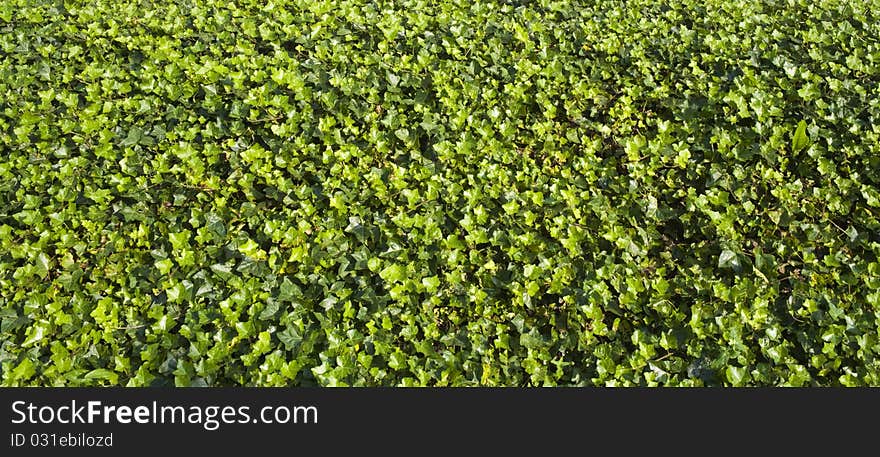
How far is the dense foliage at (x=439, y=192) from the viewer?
2691 millimetres

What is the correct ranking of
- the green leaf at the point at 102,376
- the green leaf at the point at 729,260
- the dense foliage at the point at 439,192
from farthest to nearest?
the green leaf at the point at 729,260, the dense foliage at the point at 439,192, the green leaf at the point at 102,376

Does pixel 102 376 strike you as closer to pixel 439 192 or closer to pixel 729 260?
pixel 439 192

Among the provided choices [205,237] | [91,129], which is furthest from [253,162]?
[91,129]

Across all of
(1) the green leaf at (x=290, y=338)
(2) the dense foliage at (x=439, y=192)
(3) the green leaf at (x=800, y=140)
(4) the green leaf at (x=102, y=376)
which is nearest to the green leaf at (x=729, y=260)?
(2) the dense foliage at (x=439, y=192)

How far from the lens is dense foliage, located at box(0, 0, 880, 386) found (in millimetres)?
2691

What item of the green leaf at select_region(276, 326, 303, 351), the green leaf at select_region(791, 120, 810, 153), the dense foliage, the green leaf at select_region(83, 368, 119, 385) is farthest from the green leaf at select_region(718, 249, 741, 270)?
the green leaf at select_region(83, 368, 119, 385)

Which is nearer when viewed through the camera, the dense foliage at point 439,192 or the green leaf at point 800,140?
the dense foliage at point 439,192

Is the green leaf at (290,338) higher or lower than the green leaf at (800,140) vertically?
lower

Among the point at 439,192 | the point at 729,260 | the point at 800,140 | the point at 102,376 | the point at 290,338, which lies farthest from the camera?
the point at 800,140

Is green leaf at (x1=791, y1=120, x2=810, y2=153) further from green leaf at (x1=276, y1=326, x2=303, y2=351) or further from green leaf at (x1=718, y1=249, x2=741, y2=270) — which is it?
green leaf at (x1=276, y1=326, x2=303, y2=351)

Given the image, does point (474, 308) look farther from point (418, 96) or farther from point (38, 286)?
point (38, 286)

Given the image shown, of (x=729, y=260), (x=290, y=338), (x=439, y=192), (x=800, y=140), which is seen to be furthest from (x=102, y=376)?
(x=800, y=140)

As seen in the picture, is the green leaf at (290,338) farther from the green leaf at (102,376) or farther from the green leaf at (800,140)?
the green leaf at (800,140)

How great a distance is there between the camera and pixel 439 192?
3.29 meters
